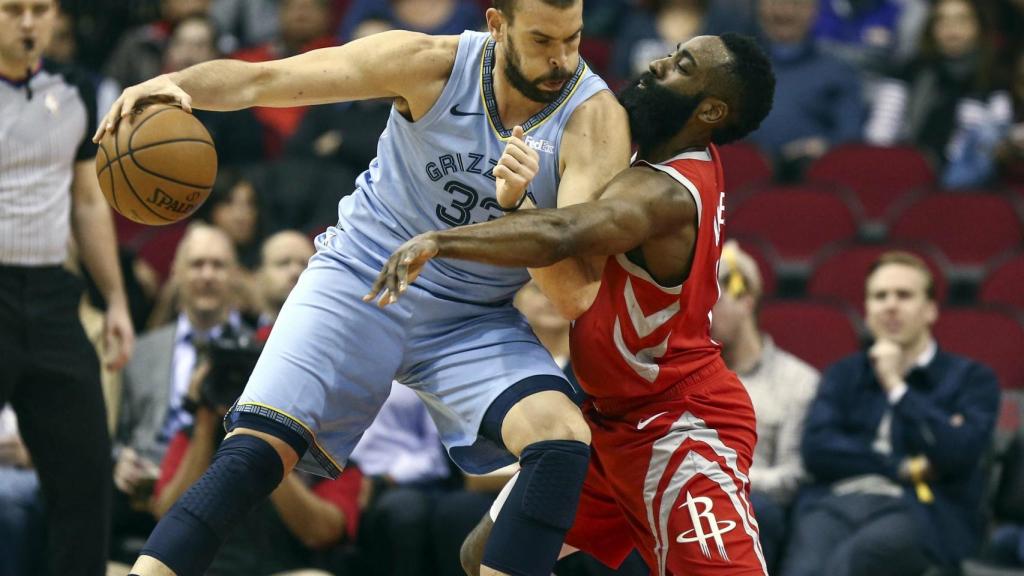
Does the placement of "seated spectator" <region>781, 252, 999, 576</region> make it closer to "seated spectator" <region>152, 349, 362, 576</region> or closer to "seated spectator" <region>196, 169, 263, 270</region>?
"seated spectator" <region>152, 349, 362, 576</region>

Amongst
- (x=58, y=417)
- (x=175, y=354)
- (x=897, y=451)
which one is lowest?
(x=175, y=354)

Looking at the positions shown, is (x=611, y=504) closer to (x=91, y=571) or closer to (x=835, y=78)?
(x=91, y=571)

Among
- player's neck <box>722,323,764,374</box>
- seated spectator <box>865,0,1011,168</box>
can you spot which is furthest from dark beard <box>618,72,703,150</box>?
seated spectator <box>865,0,1011,168</box>

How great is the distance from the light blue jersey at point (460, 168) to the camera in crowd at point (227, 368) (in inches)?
58.1

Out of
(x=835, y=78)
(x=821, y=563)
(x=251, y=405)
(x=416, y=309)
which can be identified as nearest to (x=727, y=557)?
(x=416, y=309)

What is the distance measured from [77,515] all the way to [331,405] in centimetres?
135

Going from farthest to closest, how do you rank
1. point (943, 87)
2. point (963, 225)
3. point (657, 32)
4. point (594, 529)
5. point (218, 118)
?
point (657, 32) → point (218, 118) → point (943, 87) → point (963, 225) → point (594, 529)

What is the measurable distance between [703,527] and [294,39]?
6122 mm

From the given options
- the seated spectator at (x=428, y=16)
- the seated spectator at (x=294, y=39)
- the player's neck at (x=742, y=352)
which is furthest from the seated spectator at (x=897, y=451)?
the seated spectator at (x=294, y=39)

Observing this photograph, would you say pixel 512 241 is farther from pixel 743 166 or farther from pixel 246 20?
pixel 246 20

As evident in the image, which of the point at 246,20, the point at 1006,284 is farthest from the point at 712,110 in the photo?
the point at 246,20

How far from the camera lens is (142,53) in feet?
32.0

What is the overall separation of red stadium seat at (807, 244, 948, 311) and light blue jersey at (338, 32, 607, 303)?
11.8ft

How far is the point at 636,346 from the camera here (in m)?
4.07
